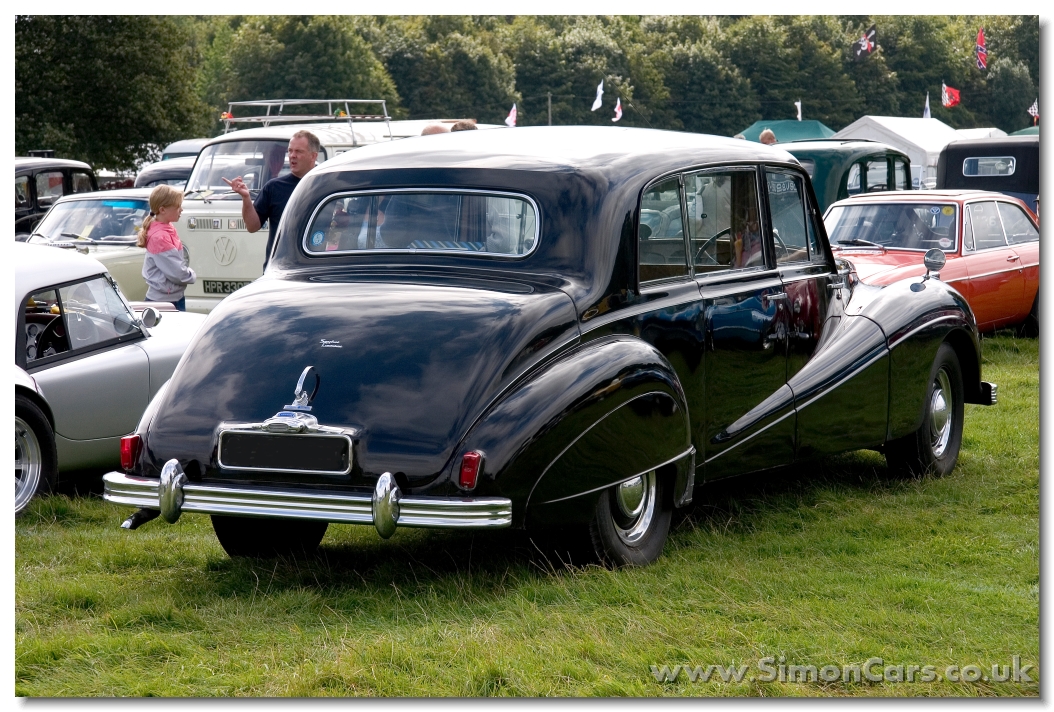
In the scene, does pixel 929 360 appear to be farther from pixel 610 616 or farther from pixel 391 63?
pixel 391 63

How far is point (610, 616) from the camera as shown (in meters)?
4.52

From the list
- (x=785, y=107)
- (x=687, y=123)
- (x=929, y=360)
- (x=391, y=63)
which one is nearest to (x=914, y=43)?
(x=785, y=107)

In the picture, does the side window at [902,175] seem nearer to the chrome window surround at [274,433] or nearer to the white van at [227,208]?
the white van at [227,208]

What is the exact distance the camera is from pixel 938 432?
288 inches

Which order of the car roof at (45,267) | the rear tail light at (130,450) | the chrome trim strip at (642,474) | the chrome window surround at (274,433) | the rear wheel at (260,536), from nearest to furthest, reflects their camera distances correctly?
the chrome window surround at (274,433) → the chrome trim strip at (642,474) → the rear tail light at (130,450) → the rear wheel at (260,536) → the car roof at (45,267)

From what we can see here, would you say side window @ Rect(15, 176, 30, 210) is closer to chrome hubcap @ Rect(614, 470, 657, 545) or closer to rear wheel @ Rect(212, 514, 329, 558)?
rear wheel @ Rect(212, 514, 329, 558)

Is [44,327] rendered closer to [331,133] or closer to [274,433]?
[274,433]

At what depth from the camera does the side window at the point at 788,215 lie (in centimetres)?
644

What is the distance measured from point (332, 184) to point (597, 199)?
124 centimetres

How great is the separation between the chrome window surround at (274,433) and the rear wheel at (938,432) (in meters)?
3.62

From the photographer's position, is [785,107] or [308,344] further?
[785,107]

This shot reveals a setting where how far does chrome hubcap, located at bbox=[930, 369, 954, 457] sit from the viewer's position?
7.25 metres

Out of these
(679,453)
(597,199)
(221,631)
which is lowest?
(221,631)

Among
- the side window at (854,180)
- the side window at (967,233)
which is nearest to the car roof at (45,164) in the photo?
the side window at (854,180)
